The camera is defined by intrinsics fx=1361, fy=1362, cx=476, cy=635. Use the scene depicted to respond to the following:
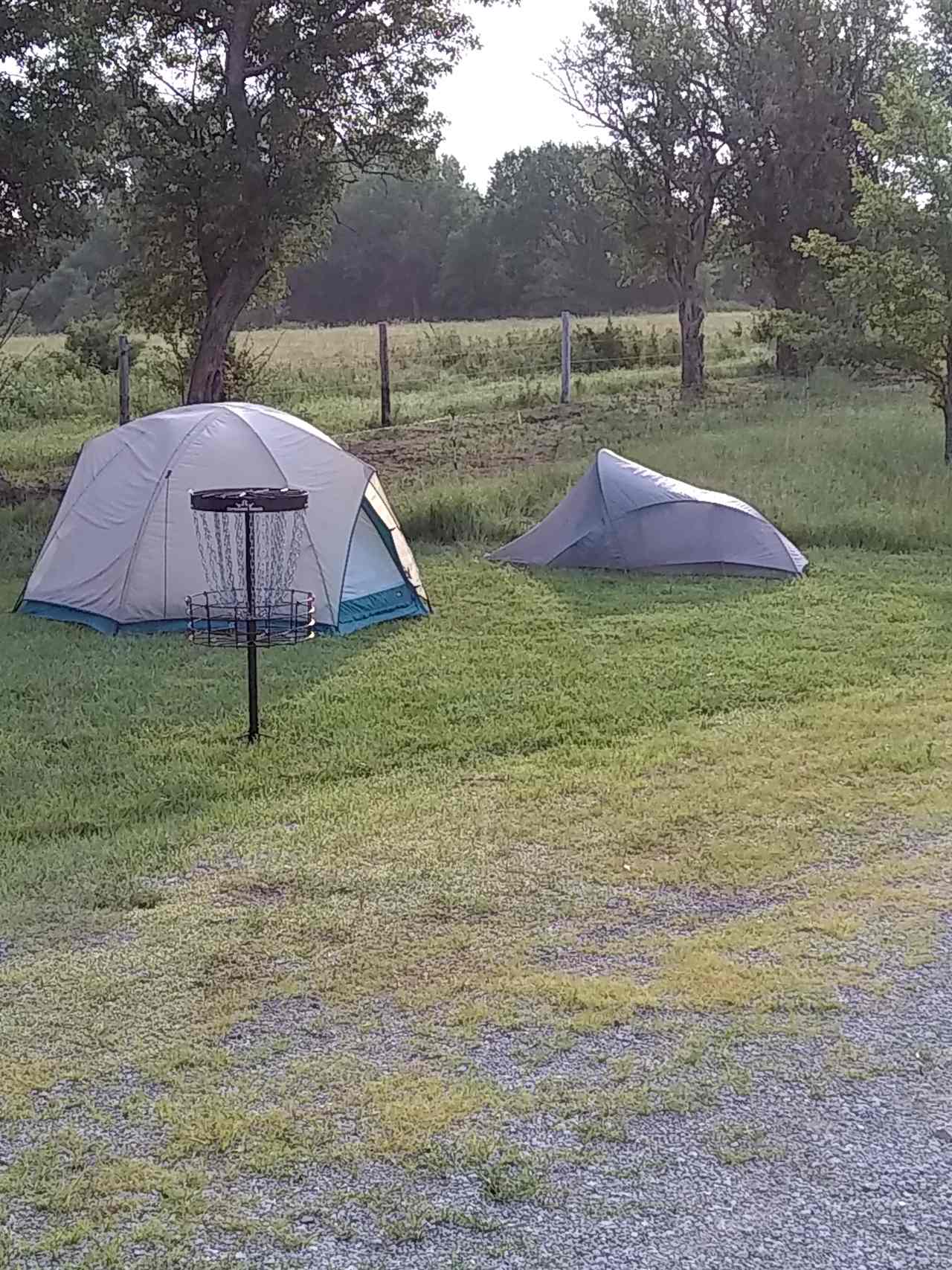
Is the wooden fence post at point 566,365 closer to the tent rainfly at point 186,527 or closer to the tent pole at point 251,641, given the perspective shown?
the tent rainfly at point 186,527

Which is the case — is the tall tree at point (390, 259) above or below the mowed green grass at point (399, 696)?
above

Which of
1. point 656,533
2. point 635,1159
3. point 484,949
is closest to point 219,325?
point 656,533

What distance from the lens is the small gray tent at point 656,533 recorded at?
9.81 metres

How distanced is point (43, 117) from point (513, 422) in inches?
307

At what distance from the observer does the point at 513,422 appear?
17.9 metres

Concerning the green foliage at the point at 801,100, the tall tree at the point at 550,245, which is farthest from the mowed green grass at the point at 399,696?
the tall tree at the point at 550,245

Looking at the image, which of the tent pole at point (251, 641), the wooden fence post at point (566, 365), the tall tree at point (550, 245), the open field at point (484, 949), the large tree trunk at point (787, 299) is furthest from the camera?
the tall tree at point (550, 245)

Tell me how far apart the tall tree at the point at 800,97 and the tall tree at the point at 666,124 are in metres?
0.39

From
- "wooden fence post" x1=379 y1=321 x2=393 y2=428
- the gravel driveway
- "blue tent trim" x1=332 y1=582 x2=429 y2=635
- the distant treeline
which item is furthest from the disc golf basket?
the distant treeline

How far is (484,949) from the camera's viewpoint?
400 cm

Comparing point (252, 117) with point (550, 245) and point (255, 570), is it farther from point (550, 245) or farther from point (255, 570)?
point (550, 245)

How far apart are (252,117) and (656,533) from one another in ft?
25.1

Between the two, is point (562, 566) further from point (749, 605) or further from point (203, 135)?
point (203, 135)

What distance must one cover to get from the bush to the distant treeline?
33.0m
